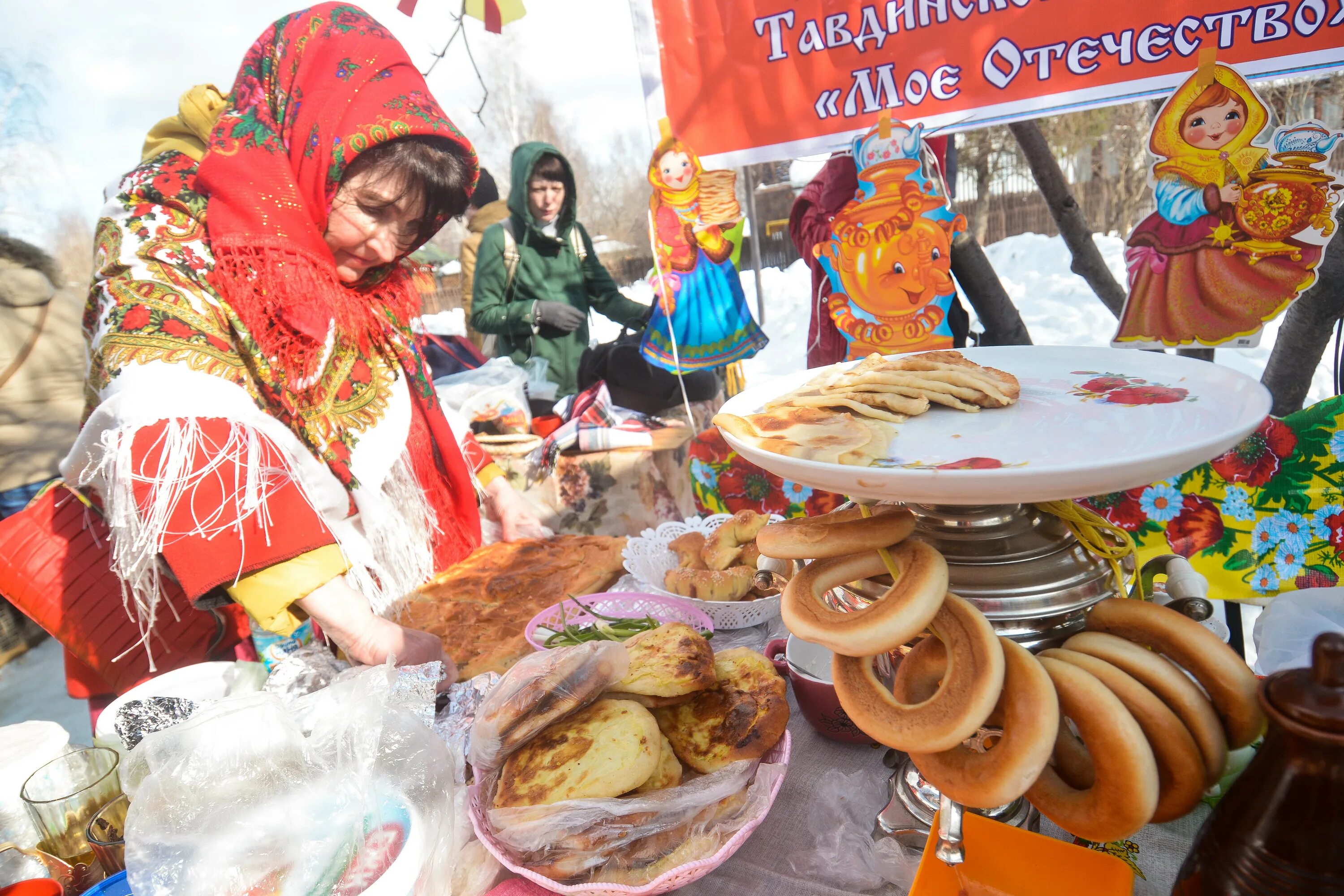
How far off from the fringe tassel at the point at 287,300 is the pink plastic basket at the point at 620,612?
0.87 m

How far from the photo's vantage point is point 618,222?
4195 mm

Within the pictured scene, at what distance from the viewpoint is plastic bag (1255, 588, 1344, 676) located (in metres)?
0.85

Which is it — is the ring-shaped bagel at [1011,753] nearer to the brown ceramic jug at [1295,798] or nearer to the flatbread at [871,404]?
the brown ceramic jug at [1295,798]

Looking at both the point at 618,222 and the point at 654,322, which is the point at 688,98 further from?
the point at 618,222

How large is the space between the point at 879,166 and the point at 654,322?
34.7 inches

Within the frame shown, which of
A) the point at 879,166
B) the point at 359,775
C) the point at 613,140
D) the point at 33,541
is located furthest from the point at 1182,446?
the point at 613,140

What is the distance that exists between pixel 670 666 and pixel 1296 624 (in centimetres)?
81

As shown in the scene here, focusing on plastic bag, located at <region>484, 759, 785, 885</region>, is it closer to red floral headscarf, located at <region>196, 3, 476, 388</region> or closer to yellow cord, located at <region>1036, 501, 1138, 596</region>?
yellow cord, located at <region>1036, 501, 1138, 596</region>

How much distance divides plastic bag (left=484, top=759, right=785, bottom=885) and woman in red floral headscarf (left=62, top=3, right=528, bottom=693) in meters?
0.71

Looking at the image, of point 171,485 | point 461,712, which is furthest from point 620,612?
point 171,485

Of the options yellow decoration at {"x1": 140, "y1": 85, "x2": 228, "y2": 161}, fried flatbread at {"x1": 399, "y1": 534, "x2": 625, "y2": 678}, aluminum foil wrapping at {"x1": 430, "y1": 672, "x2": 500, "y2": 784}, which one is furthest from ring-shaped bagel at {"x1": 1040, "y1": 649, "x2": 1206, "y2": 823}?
yellow decoration at {"x1": 140, "y1": 85, "x2": 228, "y2": 161}

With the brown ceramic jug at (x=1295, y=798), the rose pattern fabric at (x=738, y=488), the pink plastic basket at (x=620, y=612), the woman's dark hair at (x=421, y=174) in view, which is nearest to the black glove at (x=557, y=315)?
the rose pattern fabric at (x=738, y=488)

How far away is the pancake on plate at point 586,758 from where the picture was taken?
2.54ft

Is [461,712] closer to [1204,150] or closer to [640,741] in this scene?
[640,741]
